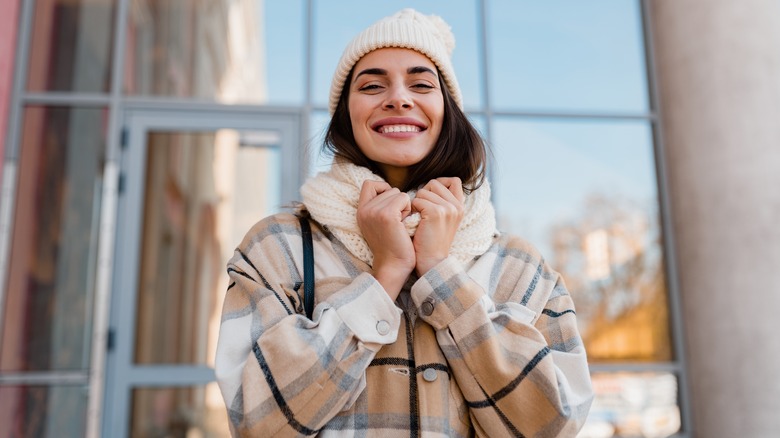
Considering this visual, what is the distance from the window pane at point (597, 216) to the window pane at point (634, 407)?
0.16m

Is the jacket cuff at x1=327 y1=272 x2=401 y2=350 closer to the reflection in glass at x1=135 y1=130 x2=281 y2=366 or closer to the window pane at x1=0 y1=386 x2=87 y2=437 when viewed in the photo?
the reflection in glass at x1=135 y1=130 x2=281 y2=366

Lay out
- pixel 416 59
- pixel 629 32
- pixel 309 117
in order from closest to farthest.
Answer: pixel 416 59, pixel 309 117, pixel 629 32

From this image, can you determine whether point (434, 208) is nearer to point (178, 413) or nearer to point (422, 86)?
point (422, 86)

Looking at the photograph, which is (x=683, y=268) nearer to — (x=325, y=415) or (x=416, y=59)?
(x=416, y=59)

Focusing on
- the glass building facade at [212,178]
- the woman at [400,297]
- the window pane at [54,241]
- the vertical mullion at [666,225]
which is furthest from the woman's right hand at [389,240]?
the vertical mullion at [666,225]

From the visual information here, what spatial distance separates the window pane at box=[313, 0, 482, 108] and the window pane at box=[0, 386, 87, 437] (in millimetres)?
2606

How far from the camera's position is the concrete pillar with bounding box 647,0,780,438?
4.70 meters

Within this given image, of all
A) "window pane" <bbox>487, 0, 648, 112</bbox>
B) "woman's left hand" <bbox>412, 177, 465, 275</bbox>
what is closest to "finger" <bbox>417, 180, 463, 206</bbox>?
"woman's left hand" <bbox>412, 177, 465, 275</bbox>

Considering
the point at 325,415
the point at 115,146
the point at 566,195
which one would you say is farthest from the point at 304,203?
the point at 566,195

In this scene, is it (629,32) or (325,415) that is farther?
(629,32)

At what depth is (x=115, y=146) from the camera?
4895mm

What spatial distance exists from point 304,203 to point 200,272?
11.1ft

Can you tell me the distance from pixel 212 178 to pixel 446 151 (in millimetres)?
3632

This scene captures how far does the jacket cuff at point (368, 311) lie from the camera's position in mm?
1335
